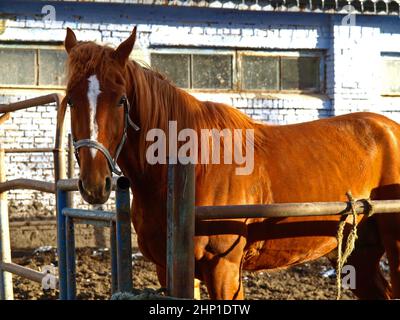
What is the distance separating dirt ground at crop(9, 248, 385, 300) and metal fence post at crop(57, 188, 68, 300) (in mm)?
2955

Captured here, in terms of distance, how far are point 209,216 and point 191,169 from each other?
23 cm

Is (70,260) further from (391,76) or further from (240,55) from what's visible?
(391,76)

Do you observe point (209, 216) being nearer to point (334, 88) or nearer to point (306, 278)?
point (306, 278)

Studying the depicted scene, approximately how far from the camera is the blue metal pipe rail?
285cm

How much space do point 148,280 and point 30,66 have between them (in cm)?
375

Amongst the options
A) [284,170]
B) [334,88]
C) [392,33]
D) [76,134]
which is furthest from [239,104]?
[76,134]

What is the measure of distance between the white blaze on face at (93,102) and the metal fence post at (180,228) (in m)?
0.81

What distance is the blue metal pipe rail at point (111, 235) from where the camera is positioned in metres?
2.85

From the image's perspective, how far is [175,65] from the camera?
10156mm

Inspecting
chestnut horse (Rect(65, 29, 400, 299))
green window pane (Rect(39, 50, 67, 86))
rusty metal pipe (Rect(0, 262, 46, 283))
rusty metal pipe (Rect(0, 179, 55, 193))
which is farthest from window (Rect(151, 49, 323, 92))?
chestnut horse (Rect(65, 29, 400, 299))

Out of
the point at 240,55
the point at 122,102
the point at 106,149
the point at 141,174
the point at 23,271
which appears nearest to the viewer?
the point at 106,149

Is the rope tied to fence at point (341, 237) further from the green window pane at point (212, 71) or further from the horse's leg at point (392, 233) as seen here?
the green window pane at point (212, 71)

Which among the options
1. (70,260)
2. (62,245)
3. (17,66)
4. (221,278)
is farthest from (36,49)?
(221,278)

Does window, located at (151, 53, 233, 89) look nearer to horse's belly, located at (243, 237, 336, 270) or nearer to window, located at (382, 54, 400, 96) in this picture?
window, located at (382, 54, 400, 96)
